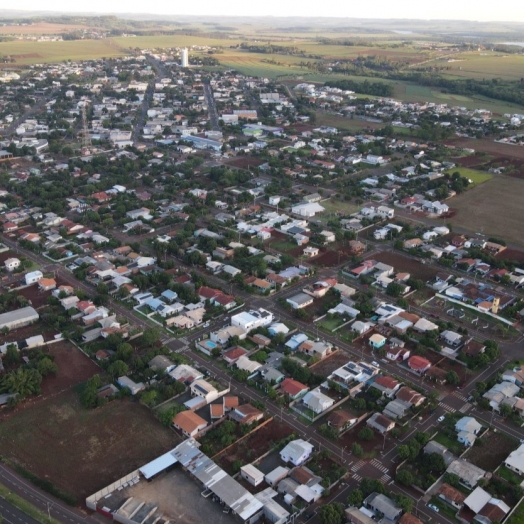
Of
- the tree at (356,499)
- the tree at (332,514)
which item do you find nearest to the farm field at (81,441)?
the tree at (332,514)

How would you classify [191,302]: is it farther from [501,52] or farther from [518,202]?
[501,52]

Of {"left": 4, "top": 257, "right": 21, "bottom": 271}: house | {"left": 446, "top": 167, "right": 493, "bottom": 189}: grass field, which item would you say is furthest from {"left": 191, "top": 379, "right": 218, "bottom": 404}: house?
{"left": 446, "top": 167, "right": 493, "bottom": 189}: grass field

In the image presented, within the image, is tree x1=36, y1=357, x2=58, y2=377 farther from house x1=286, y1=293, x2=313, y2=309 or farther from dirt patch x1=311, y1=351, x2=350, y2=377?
house x1=286, y1=293, x2=313, y2=309

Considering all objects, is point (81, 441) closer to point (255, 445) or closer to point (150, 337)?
point (150, 337)

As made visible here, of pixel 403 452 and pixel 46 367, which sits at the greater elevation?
pixel 46 367

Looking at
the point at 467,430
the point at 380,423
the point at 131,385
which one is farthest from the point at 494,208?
the point at 131,385

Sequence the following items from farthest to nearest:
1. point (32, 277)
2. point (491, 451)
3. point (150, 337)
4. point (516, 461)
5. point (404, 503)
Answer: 1. point (32, 277)
2. point (150, 337)
3. point (491, 451)
4. point (516, 461)
5. point (404, 503)

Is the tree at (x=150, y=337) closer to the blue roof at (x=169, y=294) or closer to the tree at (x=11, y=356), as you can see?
the blue roof at (x=169, y=294)
